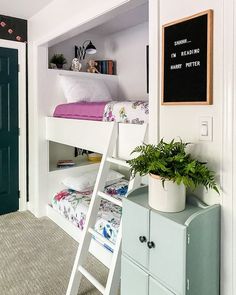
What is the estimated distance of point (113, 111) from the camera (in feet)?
7.16

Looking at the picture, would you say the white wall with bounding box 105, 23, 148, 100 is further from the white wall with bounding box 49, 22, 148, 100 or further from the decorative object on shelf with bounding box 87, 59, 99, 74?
the decorative object on shelf with bounding box 87, 59, 99, 74

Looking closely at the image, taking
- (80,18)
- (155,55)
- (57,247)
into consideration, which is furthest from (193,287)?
(80,18)

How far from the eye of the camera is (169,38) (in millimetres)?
1502

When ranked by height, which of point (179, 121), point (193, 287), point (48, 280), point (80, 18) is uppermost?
point (80, 18)

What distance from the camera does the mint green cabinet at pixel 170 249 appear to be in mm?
1175

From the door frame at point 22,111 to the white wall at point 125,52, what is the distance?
14.6 inches

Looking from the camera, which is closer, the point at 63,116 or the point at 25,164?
the point at 63,116

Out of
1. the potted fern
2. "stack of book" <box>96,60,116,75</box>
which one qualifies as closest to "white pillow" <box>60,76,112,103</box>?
"stack of book" <box>96,60,116,75</box>

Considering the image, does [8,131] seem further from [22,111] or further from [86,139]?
[86,139]

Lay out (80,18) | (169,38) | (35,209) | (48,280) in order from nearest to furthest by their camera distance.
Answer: (169,38)
(48,280)
(80,18)
(35,209)

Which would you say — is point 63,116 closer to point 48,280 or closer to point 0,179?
point 0,179

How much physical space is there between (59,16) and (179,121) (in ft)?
5.98

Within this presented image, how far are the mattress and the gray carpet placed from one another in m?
1.27

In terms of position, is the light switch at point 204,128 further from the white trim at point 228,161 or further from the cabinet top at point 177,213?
the cabinet top at point 177,213
